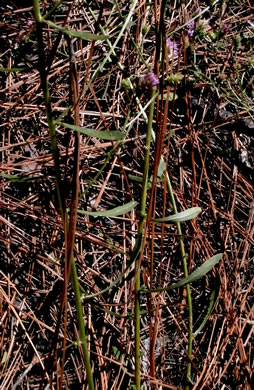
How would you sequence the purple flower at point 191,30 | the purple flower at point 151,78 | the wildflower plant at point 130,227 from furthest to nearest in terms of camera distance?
the purple flower at point 191,30
the wildflower plant at point 130,227
the purple flower at point 151,78

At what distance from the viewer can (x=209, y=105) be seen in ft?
5.17

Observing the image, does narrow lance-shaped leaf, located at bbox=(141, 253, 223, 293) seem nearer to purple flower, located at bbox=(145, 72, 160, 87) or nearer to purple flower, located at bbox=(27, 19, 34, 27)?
purple flower, located at bbox=(145, 72, 160, 87)

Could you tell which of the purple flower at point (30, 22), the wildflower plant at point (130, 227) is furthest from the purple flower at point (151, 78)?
the purple flower at point (30, 22)

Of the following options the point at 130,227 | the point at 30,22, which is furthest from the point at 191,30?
the point at 130,227

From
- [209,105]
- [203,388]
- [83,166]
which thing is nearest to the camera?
[203,388]

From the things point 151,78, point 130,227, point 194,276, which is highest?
point 151,78

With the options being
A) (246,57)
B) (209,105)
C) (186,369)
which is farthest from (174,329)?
(246,57)

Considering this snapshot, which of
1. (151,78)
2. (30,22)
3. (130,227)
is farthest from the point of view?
(30,22)

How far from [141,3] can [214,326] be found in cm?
98

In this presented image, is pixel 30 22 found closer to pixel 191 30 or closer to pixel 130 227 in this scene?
pixel 191 30

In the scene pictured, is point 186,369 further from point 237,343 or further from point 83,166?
point 83,166

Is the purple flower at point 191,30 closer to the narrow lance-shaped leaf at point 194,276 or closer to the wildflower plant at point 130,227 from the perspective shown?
the wildflower plant at point 130,227

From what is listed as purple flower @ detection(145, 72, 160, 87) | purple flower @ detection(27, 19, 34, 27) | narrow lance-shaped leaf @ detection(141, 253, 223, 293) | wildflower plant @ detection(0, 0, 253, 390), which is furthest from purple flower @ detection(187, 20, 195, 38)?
narrow lance-shaped leaf @ detection(141, 253, 223, 293)

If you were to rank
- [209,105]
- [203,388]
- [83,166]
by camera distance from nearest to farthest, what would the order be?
[203,388], [83,166], [209,105]
